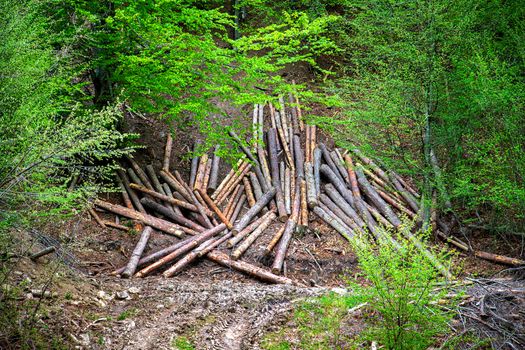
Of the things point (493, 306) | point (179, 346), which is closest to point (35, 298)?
point (179, 346)

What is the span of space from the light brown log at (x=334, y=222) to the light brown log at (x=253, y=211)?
1279 mm

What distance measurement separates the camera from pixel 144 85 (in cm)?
926

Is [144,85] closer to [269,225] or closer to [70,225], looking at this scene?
[70,225]

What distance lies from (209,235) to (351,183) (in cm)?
437

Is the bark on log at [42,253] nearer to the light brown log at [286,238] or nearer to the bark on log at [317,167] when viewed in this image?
the light brown log at [286,238]

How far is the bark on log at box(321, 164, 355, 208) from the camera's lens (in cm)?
1178

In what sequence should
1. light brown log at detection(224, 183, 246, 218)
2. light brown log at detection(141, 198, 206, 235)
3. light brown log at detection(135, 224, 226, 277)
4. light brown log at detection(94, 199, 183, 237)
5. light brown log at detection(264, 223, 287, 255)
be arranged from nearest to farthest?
light brown log at detection(135, 224, 226, 277) < light brown log at detection(264, 223, 287, 255) < light brown log at detection(94, 199, 183, 237) < light brown log at detection(141, 198, 206, 235) < light brown log at detection(224, 183, 246, 218)

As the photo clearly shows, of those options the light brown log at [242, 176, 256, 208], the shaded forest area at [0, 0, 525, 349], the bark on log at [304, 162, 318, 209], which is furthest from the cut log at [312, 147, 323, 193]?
the light brown log at [242, 176, 256, 208]

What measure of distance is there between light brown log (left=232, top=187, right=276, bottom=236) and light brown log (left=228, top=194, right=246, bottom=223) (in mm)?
252

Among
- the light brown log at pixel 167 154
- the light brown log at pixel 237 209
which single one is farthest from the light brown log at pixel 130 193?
the light brown log at pixel 237 209

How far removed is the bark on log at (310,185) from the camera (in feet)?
38.3

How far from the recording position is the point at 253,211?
11.1 m

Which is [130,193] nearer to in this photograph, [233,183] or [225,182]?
[225,182]

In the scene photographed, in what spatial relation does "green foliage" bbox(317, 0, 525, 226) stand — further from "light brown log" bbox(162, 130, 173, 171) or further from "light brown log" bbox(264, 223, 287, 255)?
"light brown log" bbox(162, 130, 173, 171)
